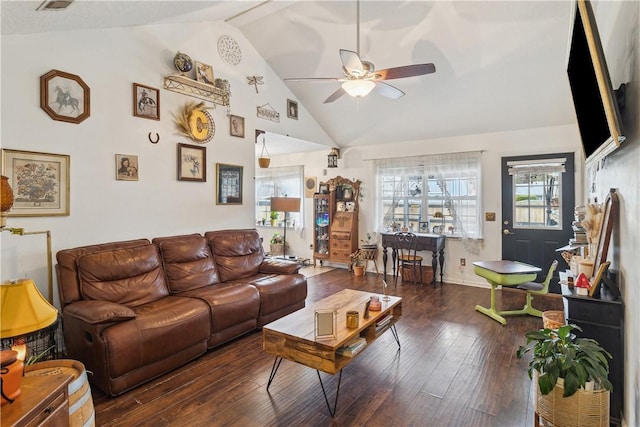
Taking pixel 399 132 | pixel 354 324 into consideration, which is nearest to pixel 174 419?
pixel 354 324

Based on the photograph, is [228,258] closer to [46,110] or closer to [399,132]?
[46,110]

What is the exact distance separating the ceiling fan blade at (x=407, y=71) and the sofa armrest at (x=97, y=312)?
2.81 metres

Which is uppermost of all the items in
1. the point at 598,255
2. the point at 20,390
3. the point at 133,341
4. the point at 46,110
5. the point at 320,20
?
the point at 320,20

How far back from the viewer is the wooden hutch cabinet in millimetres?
6297

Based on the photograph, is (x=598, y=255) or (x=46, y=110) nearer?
(x=598, y=255)

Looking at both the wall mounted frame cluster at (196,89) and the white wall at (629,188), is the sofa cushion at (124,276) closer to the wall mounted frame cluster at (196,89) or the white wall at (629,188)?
the wall mounted frame cluster at (196,89)

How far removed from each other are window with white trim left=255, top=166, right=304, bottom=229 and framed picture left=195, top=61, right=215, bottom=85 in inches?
131

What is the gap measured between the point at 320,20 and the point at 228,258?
310 centimetres

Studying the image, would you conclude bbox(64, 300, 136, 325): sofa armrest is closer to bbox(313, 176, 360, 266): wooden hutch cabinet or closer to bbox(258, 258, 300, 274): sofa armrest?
bbox(258, 258, 300, 274): sofa armrest

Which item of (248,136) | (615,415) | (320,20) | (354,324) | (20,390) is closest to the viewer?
(20,390)

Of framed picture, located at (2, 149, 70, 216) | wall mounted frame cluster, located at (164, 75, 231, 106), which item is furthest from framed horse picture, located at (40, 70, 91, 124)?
wall mounted frame cluster, located at (164, 75, 231, 106)

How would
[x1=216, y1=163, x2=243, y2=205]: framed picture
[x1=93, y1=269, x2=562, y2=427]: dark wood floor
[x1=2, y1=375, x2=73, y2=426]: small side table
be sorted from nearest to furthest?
[x1=2, y1=375, x2=73, y2=426]: small side table
[x1=93, y1=269, x2=562, y2=427]: dark wood floor
[x1=216, y1=163, x2=243, y2=205]: framed picture

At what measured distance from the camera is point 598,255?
2139mm

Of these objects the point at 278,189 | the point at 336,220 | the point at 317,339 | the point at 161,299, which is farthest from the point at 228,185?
the point at 278,189
